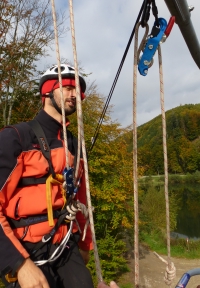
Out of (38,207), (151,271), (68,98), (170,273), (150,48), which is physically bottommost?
(151,271)

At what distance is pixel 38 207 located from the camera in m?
1.67

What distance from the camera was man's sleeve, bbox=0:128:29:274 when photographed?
1487 millimetres

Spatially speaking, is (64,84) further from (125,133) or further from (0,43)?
(125,133)

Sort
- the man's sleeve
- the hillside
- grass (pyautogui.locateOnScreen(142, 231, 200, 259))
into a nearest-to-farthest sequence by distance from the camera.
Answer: the man's sleeve → grass (pyautogui.locateOnScreen(142, 231, 200, 259)) → the hillside

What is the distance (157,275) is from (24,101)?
10505 mm

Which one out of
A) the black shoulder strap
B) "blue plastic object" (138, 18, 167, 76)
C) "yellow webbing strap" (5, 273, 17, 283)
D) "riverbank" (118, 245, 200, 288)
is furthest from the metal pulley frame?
"riverbank" (118, 245, 200, 288)

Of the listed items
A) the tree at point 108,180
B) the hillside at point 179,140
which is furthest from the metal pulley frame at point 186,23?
the hillside at point 179,140

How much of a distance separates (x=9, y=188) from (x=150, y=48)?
3.59ft

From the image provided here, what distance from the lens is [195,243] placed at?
2131 centimetres

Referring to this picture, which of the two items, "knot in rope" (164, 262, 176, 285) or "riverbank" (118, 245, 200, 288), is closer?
"knot in rope" (164, 262, 176, 285)

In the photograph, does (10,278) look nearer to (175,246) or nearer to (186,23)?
(186,23)

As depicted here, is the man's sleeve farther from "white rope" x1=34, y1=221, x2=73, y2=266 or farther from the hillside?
the hillside

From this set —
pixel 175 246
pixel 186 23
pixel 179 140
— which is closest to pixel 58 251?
pixel 186 23

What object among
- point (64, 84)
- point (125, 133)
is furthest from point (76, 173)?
point (125, 133)
